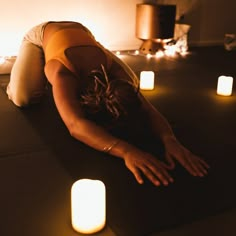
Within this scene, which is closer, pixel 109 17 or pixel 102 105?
pixel 102 105

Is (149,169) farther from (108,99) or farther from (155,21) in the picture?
(155,21)

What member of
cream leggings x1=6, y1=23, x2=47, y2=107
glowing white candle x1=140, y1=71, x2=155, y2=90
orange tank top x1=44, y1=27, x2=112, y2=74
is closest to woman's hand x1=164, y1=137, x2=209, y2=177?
orange tank top x1=44, y1=27, x2=112, y2=74

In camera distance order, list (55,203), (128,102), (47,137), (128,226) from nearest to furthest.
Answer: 1. (128,226)
2. (55,203)
3. (128,102)
4. (47,137)

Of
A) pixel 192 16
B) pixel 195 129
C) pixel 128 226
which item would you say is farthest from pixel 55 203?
pixel 192 16

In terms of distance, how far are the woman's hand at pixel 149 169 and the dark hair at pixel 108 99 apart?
10.1 inches

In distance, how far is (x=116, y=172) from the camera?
1.68 metres

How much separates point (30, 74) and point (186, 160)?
117cm

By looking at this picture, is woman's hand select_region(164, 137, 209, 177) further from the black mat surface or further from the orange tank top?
the orange tank top

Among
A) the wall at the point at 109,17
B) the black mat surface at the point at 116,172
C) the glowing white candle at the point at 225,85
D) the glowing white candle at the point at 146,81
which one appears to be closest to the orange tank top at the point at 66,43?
the black mat surface at the point at 116,172

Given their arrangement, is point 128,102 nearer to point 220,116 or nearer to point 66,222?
point 66,222

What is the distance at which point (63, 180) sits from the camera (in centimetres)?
163

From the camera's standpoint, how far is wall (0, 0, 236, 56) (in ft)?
13.3

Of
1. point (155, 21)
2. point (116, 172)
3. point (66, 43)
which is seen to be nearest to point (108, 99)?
point (116, 172)

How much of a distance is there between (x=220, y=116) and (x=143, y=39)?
7.50 ft
